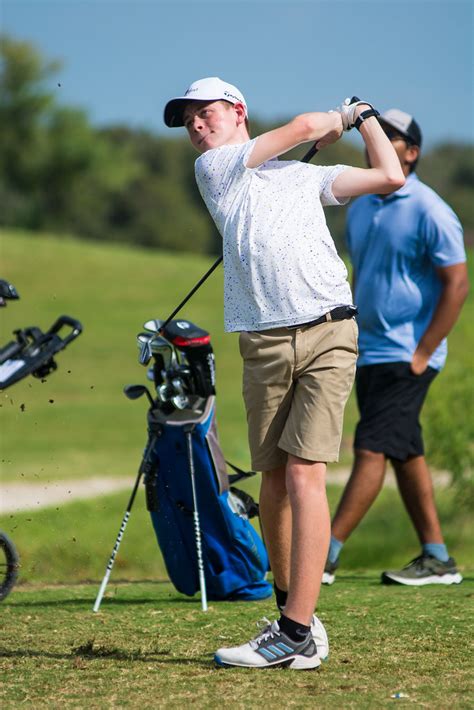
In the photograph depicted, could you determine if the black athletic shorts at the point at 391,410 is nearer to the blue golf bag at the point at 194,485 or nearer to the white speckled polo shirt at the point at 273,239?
the blue golf bag at the point at 194,485

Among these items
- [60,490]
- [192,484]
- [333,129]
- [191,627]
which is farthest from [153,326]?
[60,490]

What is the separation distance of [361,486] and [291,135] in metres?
2.55

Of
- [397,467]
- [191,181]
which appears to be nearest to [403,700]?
[397,467]

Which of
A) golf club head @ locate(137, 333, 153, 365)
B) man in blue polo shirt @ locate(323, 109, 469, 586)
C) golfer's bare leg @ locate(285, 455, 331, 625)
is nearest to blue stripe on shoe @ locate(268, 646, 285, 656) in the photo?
golfer's bare leg @ locate(285, 455, 331, 625)

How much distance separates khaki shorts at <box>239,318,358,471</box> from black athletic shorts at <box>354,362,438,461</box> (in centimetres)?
193

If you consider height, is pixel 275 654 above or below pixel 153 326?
below

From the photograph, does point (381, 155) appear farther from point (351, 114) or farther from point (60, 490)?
point (60, 490)

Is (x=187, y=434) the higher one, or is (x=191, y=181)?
(x=187, y=434)

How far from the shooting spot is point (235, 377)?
27094 millimetres

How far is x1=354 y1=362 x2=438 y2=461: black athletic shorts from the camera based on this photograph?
5.93 meters

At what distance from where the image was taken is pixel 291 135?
384cm

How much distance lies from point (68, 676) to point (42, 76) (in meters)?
71.1

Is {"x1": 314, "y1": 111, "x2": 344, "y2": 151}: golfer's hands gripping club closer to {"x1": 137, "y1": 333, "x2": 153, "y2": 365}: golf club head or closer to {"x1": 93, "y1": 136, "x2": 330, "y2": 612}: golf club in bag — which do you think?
{"x1": 137, "y1": 333, "x2": 153, "y2": 365}: golf club head

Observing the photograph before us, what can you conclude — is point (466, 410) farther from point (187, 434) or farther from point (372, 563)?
point (187, 434)
